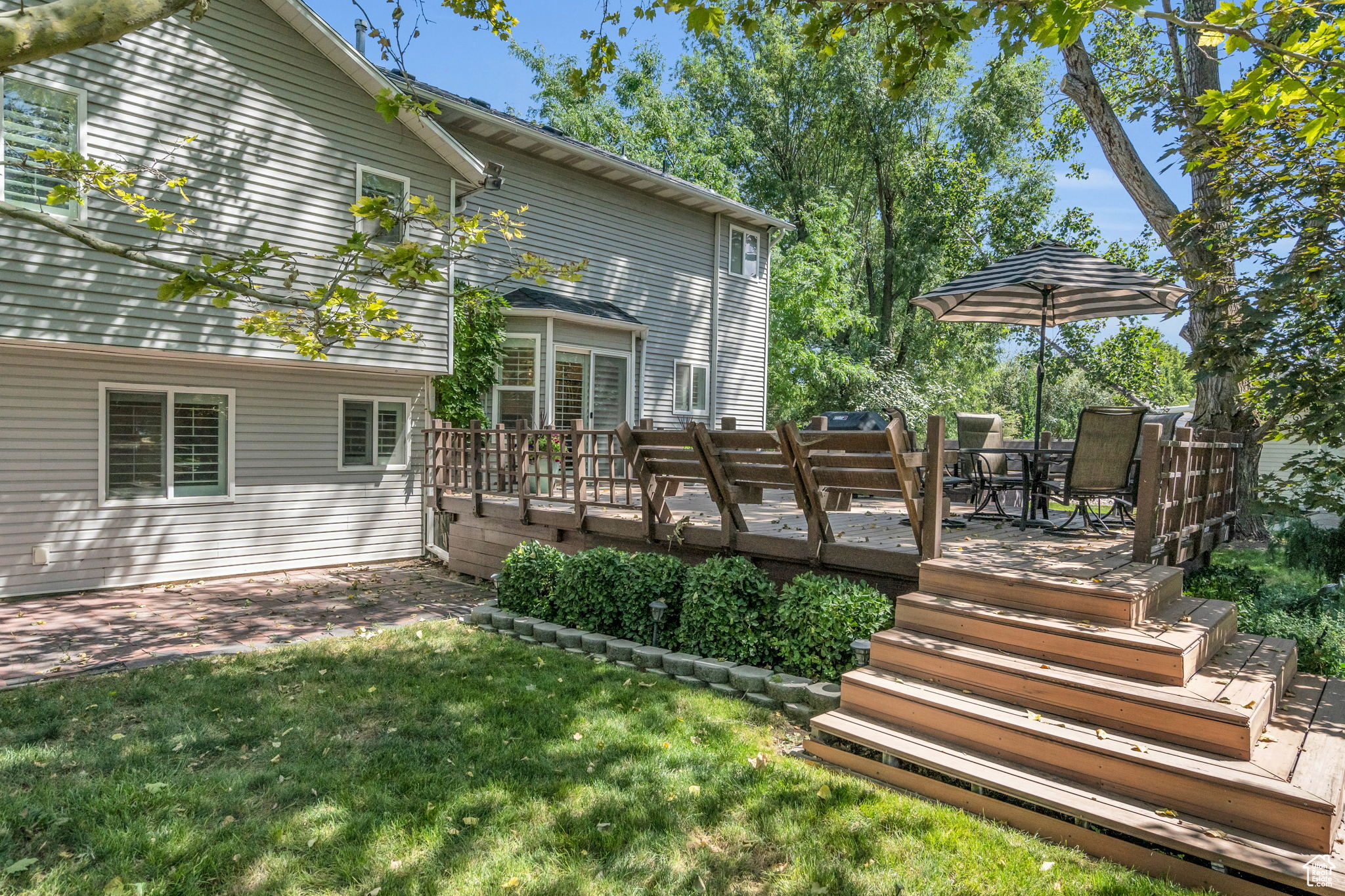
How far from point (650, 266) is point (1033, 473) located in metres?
9.70

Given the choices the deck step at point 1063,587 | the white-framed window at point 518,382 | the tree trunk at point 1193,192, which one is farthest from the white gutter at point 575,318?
the deck step at point 1063,587

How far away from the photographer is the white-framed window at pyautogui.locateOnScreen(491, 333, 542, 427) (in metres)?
11.6

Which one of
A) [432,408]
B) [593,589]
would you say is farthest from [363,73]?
[593,589]

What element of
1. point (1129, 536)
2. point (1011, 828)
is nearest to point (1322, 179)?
point (1129, 536)

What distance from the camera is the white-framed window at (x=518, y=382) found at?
11.6 metres

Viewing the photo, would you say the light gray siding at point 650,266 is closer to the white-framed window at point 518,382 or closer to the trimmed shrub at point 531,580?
the white-framed window at point 518,382

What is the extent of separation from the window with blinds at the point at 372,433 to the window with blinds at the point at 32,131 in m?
4.02

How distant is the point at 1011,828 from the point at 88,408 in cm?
1020

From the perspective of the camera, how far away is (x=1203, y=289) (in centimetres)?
738

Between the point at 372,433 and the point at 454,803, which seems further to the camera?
the point at 372,433

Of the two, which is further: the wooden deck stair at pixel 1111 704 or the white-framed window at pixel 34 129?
the white-framed window at pixel 34 129

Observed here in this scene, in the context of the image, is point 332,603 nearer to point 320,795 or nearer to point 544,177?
point 320,795

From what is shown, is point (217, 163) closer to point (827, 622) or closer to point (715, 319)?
point (827, 622)

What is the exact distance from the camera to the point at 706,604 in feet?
18.5
